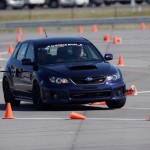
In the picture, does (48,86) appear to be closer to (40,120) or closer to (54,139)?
(40,120)

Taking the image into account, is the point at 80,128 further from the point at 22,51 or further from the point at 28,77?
the point at 22,51

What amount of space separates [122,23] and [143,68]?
75.6ft

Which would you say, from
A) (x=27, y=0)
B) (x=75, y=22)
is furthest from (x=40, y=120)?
(x=27, y=0)

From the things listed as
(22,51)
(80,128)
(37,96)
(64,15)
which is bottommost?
(64,15)

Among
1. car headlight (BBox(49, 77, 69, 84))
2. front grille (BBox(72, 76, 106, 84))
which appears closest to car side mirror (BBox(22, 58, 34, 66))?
car headlight (BBox(49, 77, 69, 84))

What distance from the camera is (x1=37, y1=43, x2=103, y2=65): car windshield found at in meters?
17.2

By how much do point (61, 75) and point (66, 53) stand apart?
1.34m

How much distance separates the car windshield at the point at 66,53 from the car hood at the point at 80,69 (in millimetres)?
433

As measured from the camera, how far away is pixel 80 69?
16.4m

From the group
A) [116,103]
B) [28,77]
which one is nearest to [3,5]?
[28,77]

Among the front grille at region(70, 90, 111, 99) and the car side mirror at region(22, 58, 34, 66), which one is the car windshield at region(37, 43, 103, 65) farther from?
the front grille at region(70, 90, 111, 99)

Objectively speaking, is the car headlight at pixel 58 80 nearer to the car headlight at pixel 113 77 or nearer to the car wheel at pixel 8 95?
the car headlight at pixel 113 77

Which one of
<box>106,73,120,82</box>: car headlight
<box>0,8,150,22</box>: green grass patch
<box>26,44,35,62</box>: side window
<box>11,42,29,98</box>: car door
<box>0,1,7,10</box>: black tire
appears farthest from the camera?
<box>0,1,7,10</box>: black tire

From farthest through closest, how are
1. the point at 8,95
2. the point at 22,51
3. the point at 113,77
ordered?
the point at 8,95 < the point at 22,51 < the point at 113,77
